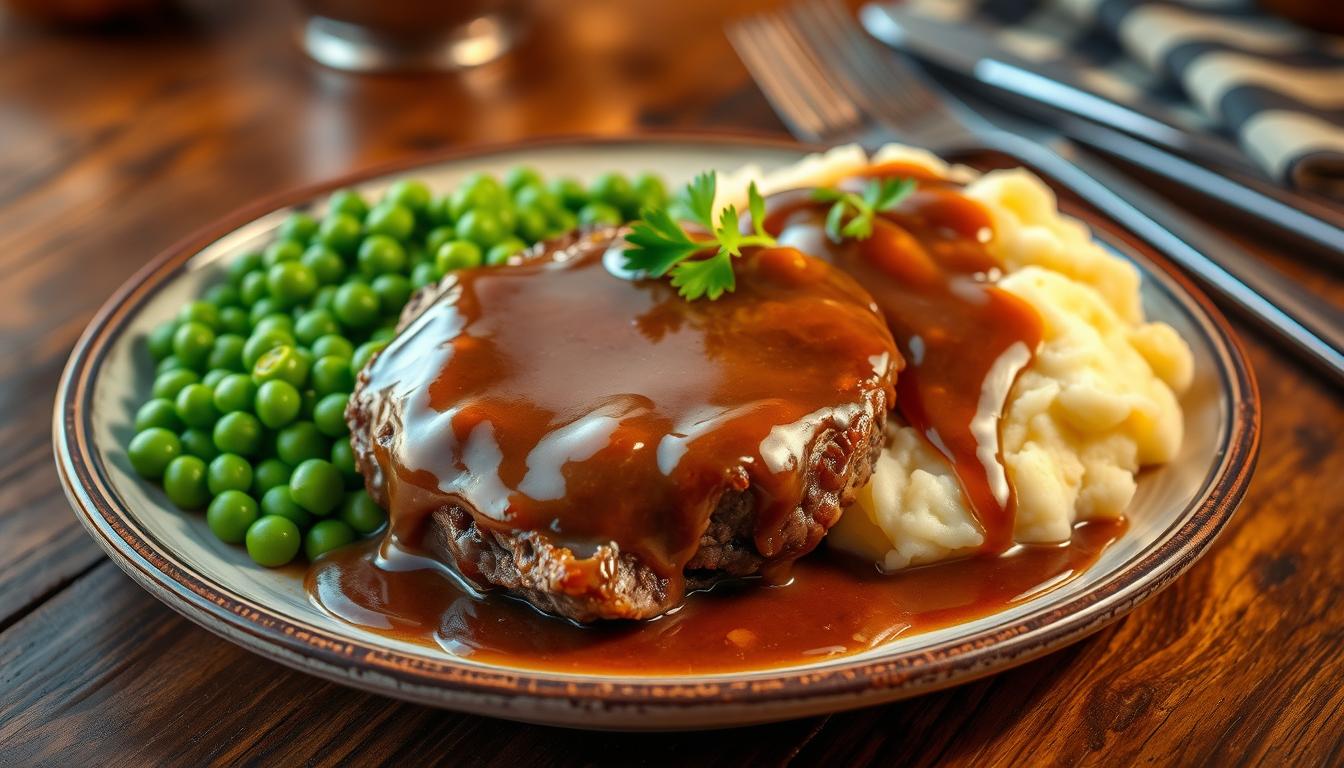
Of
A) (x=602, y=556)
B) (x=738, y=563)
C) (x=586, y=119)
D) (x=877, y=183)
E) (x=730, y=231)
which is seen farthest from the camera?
(x=586, y=119)

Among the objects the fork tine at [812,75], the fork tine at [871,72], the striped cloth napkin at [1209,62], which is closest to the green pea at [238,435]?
the fork tine at [812,75]

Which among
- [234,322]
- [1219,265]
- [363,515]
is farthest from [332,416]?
[1219,265]

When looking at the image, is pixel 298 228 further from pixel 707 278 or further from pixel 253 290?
pixel 707 278

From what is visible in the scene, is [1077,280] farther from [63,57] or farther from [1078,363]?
[63,57]

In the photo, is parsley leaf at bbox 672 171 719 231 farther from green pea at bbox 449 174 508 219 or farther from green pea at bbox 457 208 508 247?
green pea at bbox 449 174 508 219

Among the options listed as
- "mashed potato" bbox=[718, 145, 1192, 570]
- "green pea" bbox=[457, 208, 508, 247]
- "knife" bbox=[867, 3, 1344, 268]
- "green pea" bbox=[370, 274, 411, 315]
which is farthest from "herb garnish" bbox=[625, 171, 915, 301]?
"knife" bbox=[867, 3, 1344, 268]

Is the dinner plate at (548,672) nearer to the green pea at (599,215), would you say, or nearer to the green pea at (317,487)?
the green pea at (317,487)

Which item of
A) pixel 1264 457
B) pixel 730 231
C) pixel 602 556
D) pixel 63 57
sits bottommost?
pixel 63 57

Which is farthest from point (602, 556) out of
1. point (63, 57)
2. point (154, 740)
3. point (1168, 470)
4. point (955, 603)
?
point (63, 57)
